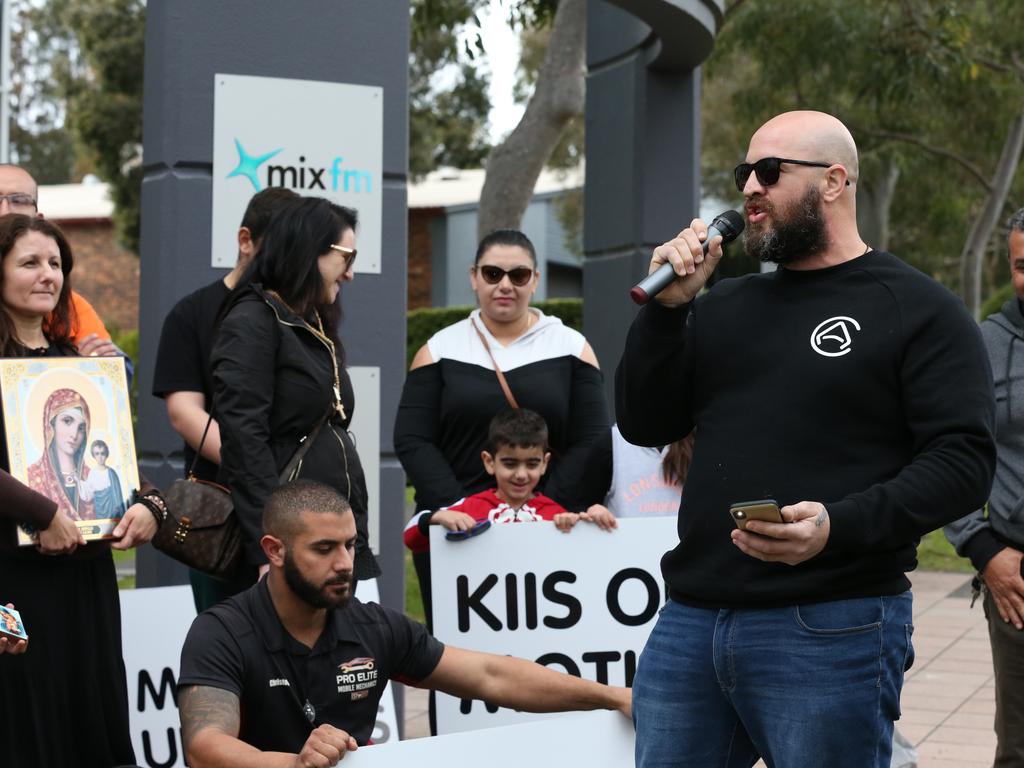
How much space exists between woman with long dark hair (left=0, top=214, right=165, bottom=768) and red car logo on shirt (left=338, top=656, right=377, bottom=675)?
76 cm

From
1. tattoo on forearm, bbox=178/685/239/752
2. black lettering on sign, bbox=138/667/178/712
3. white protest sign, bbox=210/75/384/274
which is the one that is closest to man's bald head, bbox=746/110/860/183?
tattoo on forearm, bbox=178/685/239/752

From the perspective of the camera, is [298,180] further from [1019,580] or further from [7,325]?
[1019,580]

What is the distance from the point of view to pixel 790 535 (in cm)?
288

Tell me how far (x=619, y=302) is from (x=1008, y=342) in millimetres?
4039

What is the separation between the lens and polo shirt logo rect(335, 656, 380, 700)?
419 centimetres

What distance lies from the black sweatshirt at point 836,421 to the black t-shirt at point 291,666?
128 centimetres

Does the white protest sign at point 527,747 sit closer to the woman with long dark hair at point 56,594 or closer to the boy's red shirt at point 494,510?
the woman with long dark hair at point 56,594

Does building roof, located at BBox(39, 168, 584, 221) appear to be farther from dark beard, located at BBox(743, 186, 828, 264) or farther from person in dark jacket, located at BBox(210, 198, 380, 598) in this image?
dark beard, located at BBox(743, 186, 828, 264)

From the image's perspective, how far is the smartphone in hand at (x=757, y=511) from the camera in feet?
9.32

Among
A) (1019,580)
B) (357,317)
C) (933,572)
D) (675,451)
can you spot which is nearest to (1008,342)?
(1019,580)

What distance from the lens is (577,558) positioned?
5438 millimetres

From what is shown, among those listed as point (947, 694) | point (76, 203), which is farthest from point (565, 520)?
point (76, 203)

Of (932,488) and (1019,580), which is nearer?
(932,488)

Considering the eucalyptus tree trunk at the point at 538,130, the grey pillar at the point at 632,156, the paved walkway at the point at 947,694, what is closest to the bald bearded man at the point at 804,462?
the paved walkway at the point at 947,694
